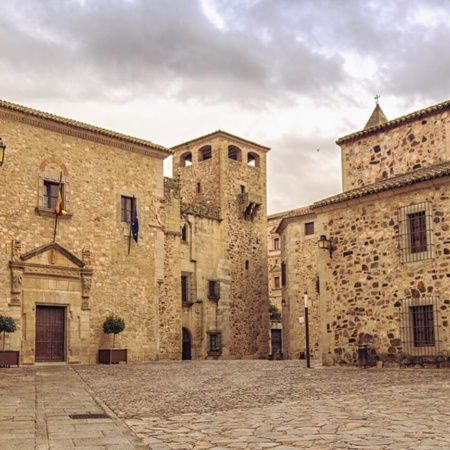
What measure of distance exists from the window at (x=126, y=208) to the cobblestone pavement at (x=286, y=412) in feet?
41.0

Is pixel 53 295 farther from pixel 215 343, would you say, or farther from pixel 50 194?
pixel 215 343

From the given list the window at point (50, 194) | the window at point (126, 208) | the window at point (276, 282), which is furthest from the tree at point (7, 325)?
the window at point (276, 282)

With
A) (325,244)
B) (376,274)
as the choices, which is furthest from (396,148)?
(376,274)

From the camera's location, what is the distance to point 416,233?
17859mm

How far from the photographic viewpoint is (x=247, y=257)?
3316 centimetres

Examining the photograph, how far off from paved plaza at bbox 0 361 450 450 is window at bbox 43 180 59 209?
11412mm

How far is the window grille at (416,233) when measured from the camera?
17.5 meters

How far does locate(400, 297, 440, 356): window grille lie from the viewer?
17.1 m

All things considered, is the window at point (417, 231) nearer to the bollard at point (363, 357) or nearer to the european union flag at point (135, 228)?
the bollard at point (363, 357)

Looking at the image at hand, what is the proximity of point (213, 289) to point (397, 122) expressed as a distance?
1316 cm

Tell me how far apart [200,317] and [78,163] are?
32.8 ft

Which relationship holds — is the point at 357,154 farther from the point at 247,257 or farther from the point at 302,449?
the point at 302,449

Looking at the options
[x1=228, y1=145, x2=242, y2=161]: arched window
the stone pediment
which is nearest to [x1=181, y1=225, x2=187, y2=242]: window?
[x1=228, y1=145, x2=242, y2=161]: arched window

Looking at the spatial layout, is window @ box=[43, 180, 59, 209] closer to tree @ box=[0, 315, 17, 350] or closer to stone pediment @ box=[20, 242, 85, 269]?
stone pediment @ box=[20, 242, 85, 269]
